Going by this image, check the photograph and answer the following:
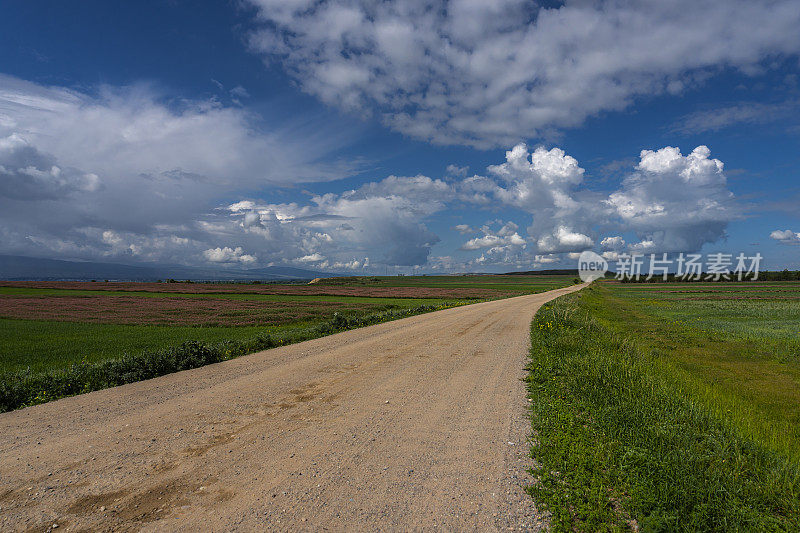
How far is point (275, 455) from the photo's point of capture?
6.10 meters

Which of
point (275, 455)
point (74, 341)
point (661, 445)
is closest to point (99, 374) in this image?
point (275, 455)

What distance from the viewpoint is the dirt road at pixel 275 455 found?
4.56 m

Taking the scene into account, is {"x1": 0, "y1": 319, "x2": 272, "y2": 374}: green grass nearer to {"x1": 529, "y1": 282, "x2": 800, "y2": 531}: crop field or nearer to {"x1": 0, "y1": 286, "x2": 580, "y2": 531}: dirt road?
{"x1": 0, "y1": 286, "x2": 580, "y2": 531}: dirt road

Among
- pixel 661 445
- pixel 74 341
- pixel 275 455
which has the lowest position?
pixel 74 341

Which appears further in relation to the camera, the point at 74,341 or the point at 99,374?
the point at 74,341

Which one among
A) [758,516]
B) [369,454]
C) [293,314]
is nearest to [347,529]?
[369,454]

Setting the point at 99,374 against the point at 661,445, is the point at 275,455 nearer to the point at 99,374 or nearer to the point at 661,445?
the point at 661,445

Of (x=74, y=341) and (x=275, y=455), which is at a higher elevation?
(x=275, y=455)

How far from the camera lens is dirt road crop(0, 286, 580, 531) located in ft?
15.0

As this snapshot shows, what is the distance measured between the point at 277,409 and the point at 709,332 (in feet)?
91.3

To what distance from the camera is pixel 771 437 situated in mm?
7684

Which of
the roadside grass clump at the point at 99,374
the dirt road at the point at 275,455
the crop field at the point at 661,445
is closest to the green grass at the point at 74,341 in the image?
the roadside grass clump at the point at 99,374

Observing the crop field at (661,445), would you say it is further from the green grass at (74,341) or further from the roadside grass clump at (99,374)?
the green grass at (74,341)

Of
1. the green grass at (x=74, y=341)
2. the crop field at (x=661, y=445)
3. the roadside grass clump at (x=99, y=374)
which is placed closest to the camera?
the crop field at (x=661, y=445)
